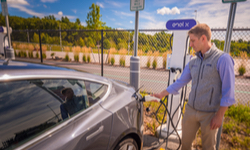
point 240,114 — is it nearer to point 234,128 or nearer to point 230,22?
point 234,128

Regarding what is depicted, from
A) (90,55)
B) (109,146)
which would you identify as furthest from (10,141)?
(90,55)

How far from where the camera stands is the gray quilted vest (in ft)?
5.34

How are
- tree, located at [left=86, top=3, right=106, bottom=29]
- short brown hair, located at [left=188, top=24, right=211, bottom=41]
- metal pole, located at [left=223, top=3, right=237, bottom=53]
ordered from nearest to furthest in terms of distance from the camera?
short brown hair, located at [left=188, top=24, right=211, bottom=41]
metal pole, located at [left=223, top=3, right=237, bottom=53]
tree, located at [left=86, top=3, right=106, bottom=29]

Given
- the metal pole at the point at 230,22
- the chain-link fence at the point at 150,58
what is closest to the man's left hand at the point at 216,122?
the metal pole at the point at 230,22

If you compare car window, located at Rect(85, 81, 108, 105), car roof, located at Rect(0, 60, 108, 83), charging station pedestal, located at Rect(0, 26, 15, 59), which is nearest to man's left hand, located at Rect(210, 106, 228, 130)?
car window, located at Rect(85, 81, 108, 105)

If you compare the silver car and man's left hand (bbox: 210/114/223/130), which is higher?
the silver car

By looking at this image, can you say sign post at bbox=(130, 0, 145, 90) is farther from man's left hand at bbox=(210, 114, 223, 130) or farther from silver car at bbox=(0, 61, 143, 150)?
man's left hand at bbox=(210, 114, 223, 130)

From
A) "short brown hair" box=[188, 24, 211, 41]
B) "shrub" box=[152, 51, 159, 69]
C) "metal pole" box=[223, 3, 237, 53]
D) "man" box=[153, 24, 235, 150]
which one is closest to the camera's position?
"man" box=[153, 24, 235, 150]

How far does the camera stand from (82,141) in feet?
3.95

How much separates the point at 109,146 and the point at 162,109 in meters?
2.72

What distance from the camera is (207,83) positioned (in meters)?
1.67

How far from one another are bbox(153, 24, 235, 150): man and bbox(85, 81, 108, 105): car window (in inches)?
45.3

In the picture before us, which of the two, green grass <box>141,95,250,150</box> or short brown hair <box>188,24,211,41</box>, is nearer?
short brown hair <box>188,24,211,41</box>

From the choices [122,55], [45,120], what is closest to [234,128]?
[45,120]
